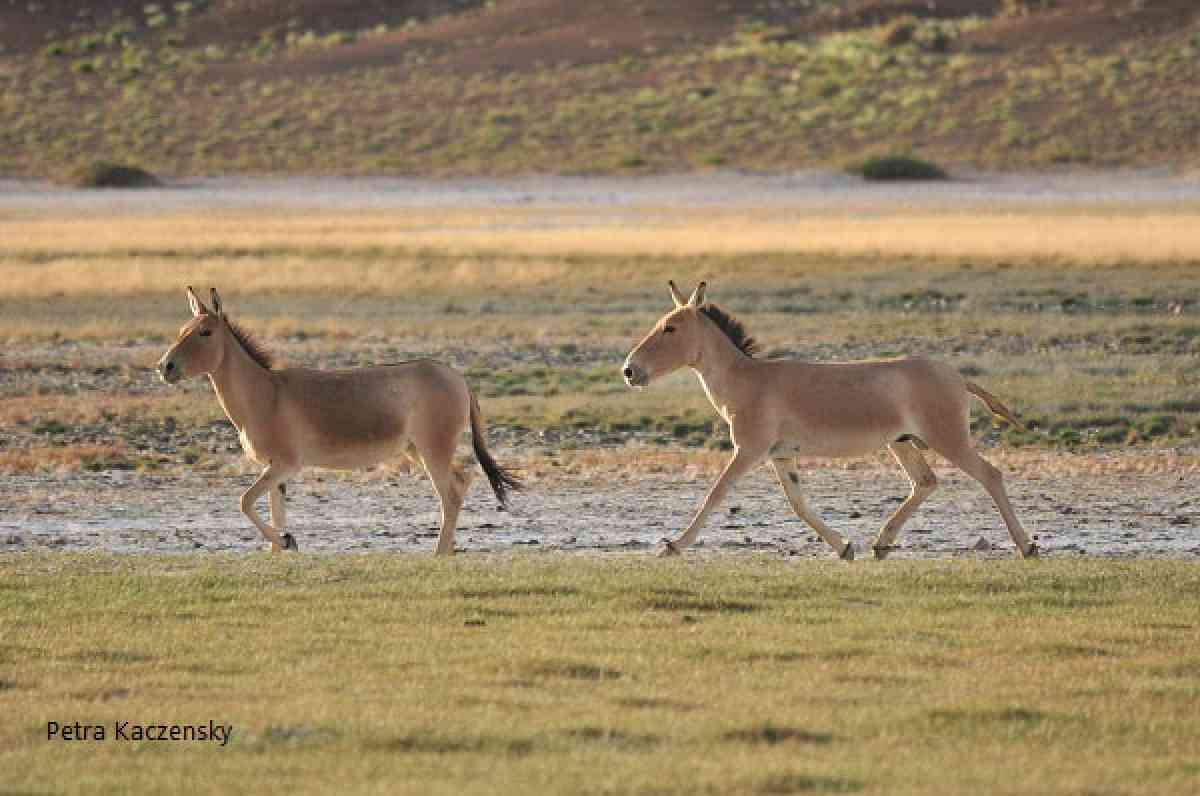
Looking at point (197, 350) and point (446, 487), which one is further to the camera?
point (197, 350)

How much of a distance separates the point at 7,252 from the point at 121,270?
4849 millimetres

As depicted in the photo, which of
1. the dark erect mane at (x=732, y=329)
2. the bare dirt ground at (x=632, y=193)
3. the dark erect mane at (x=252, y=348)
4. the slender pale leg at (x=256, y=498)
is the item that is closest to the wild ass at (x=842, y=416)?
the dark erect mane at (x=732, y=329)

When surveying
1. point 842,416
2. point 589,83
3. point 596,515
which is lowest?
point 589,83

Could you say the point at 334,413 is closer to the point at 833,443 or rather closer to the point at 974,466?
the point at 833,443

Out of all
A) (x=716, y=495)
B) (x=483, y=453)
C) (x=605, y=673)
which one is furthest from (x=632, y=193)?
(x=605, y=673)

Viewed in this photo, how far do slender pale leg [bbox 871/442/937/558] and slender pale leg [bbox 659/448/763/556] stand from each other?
934 mm

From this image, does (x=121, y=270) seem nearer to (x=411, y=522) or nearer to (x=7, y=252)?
(x=7, y=252)

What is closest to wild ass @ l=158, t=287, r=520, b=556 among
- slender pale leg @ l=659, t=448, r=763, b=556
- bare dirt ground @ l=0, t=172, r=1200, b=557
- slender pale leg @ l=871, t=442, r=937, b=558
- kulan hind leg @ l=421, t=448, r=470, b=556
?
kulan hind leg @ l=421, t=448, r=470, b=556

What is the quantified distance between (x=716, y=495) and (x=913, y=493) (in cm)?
138

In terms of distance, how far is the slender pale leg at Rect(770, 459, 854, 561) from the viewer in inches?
567

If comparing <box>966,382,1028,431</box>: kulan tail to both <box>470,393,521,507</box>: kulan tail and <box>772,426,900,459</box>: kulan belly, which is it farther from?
<box>470,393,521,507</box>: kulan tail

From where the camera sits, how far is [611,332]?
32.0m

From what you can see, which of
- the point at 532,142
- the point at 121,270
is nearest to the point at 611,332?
the point at 121,270

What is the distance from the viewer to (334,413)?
1493 cm
